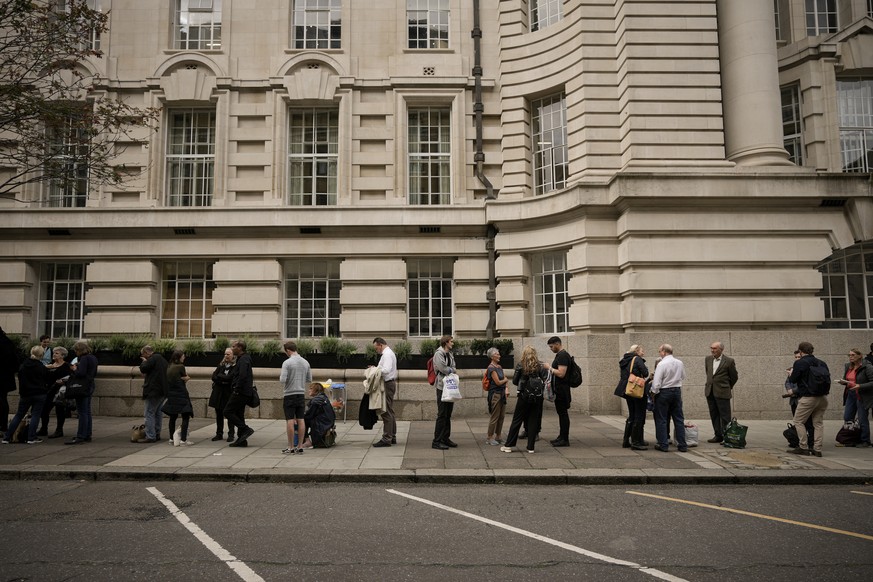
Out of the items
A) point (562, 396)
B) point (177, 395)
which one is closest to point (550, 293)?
point (562, 396)

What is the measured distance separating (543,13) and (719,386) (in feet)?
43.4

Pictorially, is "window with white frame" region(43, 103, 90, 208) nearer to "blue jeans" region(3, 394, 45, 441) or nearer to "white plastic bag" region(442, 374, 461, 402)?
"blue jeans" region(3, 394, 45, 441)

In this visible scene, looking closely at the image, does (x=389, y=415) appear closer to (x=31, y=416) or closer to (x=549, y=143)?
(x=31, y=416)

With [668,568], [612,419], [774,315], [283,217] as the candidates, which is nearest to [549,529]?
[668,568]

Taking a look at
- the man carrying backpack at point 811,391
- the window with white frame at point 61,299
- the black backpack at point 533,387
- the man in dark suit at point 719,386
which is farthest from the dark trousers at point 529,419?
the window with white frame at point 61,299

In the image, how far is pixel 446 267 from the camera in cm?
1828

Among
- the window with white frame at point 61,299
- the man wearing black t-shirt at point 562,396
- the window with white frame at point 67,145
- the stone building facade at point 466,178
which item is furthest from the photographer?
the window with white frame at point 61,299

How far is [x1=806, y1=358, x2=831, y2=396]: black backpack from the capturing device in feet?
32.7

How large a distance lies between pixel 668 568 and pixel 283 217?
1514 centimetres

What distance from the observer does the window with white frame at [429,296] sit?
1803 centimetres

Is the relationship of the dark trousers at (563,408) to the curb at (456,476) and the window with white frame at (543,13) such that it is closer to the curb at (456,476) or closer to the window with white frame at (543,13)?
the curb at (456,476)

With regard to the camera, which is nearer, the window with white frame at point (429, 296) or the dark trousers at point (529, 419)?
the dark trousers at point (529, 419)

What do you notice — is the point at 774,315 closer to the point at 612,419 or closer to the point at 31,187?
the point at 612,419

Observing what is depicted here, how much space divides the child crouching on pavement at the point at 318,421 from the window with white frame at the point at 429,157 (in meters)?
9.09
